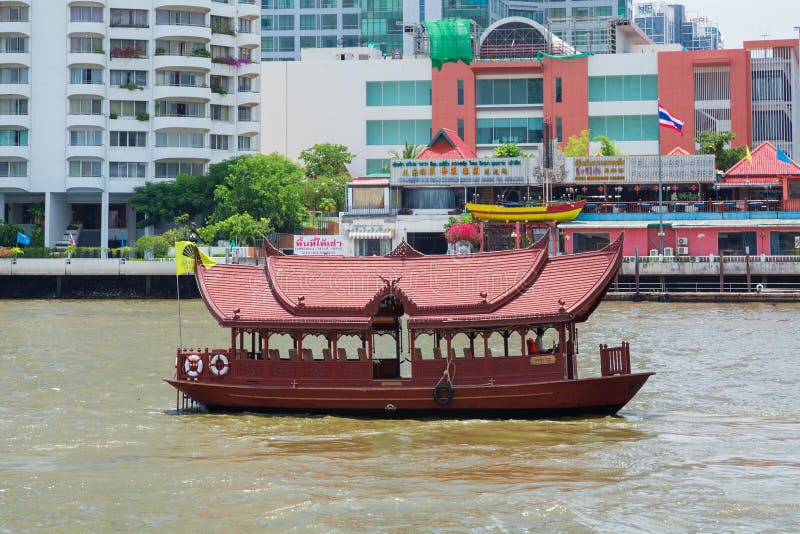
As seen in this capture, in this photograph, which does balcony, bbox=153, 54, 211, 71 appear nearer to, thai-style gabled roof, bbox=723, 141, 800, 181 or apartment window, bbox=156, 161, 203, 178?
apartment window, bbox=156, 161, 203, 178

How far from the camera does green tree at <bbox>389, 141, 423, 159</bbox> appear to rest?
8450 cm

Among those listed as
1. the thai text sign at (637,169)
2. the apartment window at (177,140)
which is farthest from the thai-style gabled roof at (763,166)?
the apartment window at (177,140)

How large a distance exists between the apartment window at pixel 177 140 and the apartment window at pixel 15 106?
9.35 metres

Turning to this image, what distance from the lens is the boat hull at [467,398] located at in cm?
2773

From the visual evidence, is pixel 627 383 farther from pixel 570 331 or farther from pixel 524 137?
pixel 524 137

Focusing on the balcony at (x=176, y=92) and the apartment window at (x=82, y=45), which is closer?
the apartment window at (x=82, y=45)

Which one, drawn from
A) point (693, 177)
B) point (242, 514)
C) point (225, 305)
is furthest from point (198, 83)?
point (242, 514)

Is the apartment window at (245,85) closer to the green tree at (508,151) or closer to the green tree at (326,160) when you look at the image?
the green tree at (326,160)

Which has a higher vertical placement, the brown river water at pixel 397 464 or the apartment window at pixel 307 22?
the apartment window at pixel 307 22

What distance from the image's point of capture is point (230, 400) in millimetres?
29297

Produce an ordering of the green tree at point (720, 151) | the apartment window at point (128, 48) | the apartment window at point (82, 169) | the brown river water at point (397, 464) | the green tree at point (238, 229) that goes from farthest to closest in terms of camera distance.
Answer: the apartment window at point (128, 48), the apartment window at point (82, 169), the green tree at point (720, 151), the green tree at point (238, 229), the brown river water at point (397, 464)

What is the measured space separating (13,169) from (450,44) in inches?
1301

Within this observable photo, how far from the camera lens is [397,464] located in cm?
2362

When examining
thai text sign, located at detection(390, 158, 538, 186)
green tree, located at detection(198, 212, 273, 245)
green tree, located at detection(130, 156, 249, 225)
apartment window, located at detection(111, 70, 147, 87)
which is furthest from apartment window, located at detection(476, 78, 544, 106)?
apartment window, located at detection(111, 70, 147, 87)
